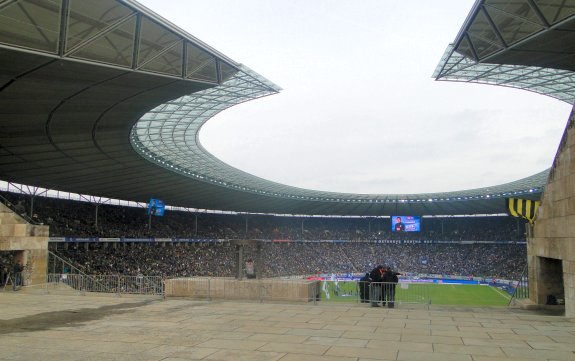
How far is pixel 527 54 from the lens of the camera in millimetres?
18844

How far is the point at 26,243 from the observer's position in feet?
81.6

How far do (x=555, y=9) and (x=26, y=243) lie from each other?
25759 millimetres

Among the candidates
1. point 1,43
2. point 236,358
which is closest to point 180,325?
point 236,358

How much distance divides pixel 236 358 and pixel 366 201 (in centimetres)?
6942

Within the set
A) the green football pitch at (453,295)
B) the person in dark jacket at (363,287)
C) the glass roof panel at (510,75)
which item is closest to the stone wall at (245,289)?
the person in dark jacket at (363,287)

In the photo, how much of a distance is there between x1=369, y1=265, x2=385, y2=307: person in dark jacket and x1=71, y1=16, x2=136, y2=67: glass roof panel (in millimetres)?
12330

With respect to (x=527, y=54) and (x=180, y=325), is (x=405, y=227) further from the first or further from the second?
(x=180, y=325)

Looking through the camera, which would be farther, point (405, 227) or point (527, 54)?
point (405, 227)

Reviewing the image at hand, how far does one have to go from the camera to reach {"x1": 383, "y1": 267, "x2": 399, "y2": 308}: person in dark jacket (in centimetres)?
1777

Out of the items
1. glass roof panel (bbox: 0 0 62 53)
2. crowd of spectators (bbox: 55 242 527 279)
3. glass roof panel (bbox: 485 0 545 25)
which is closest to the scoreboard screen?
crowd of spectators (bbox: 55 242 527 279)

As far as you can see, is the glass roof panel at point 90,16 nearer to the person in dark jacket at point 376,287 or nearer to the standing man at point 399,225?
the person in dark jacket at point 376,287

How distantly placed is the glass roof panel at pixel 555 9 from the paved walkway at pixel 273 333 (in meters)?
9.80

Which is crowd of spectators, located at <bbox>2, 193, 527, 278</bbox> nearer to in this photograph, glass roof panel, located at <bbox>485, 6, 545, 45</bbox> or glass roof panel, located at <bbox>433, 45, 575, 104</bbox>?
glass roof panel, located at <bbox>433, 45, 575, 104</bbox>

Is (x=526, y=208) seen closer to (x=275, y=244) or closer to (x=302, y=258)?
(x=302, y=258)
